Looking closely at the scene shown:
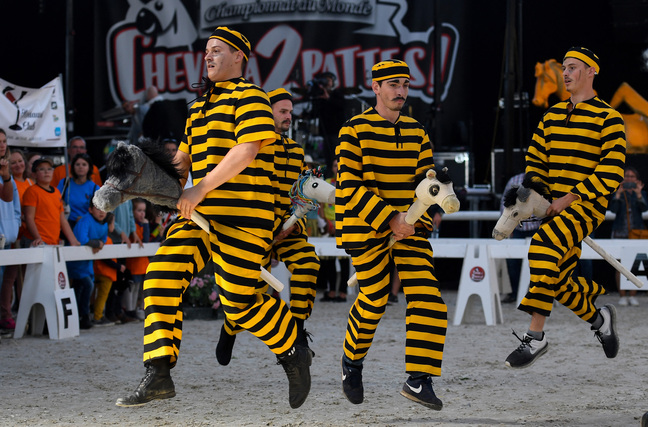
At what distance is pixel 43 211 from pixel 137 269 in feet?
3.79

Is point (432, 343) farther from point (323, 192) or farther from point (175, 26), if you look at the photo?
point (175, 26)

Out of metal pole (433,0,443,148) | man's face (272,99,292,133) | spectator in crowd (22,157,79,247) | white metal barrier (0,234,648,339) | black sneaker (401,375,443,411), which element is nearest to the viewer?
black sneaker (401,375,443,411)

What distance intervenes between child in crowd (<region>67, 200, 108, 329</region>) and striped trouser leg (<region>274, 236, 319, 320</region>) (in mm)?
2979

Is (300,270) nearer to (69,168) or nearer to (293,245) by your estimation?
(293,245)

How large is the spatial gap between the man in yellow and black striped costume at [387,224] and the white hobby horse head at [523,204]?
66 cm

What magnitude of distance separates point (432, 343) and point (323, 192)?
1.16m

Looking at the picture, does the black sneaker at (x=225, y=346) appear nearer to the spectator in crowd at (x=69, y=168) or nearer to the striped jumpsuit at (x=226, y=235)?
the striped jumpsuit at (x=226, y=235)

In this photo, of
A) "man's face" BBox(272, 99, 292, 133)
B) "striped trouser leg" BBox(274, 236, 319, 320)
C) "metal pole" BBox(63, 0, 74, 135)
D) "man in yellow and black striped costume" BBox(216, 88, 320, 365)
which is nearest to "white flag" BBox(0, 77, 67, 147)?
"metal pole" BBox(63, 0, 74, 135)

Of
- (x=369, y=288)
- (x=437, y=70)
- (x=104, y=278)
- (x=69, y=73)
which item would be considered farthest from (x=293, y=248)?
(x=437, y=70)

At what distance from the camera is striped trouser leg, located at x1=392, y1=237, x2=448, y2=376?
475cm

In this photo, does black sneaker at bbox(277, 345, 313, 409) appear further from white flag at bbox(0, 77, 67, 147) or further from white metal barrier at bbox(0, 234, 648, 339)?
→ white flag at bbox(0, 77, 67, 147)

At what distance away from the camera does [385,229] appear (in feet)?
15.7

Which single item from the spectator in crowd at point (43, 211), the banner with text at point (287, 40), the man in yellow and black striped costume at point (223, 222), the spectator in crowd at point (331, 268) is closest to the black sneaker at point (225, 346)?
the man in yellow and black striped costume at point (223, 222)

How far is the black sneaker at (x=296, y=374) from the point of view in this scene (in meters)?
4.70
